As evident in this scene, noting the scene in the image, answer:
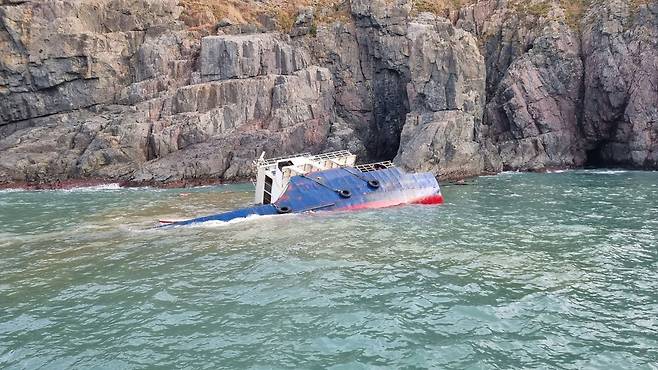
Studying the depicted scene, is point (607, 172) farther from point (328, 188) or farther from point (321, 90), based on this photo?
point (328, 188)

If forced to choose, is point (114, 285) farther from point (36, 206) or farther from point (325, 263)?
point (36, 206)

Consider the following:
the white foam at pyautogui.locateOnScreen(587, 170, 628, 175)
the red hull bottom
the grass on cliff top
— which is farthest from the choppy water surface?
the grass on cliff top

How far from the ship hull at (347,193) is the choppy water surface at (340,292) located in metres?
2.06

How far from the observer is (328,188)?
36.2 meters

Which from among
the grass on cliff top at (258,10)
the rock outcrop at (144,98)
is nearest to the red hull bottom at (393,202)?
the rock outcrop at (144,98)

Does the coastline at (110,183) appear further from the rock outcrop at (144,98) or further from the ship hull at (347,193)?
the ship hull at (347,193)

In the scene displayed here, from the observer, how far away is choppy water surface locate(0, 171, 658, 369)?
13.5m

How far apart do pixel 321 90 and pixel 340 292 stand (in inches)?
2278

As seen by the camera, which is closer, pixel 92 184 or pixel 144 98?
pixel 92 184

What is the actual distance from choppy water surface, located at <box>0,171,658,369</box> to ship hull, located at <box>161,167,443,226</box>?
2062 millimetres

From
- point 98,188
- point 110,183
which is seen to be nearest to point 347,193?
point 98,188

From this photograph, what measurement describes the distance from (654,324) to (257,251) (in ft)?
53.3

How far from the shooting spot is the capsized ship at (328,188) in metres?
35.1

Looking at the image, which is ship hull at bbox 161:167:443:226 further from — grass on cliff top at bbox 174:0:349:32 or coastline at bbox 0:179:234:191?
grass on cliff top at bbox 174:0:349:32
